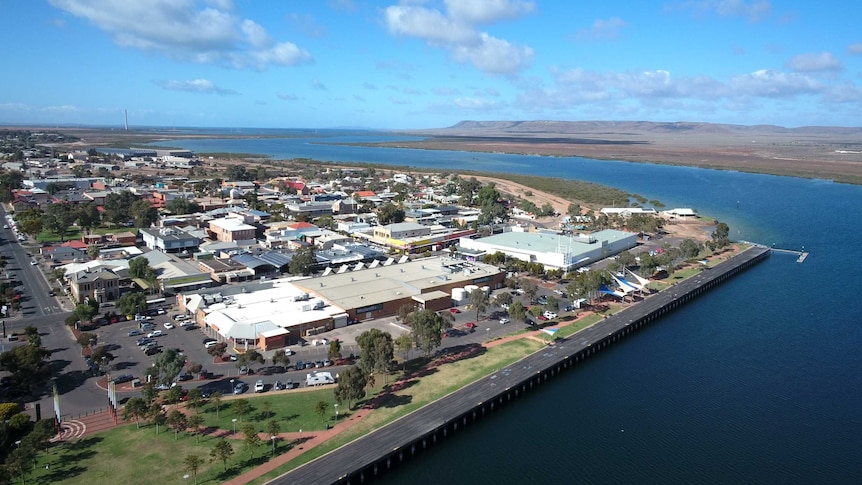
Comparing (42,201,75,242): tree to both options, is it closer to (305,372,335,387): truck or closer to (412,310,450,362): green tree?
(305,372,335,387): truck

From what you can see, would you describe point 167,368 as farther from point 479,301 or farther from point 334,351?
point 479,301

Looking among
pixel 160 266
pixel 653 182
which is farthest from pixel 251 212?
pixel 653 182

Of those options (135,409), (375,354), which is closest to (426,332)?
(375,354)

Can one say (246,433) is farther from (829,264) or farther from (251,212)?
(829,264)

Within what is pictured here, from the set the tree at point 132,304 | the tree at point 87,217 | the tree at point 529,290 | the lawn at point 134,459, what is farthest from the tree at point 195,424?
the tree at point 87,217

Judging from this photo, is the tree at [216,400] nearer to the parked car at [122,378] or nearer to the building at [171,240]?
the parked car at [122,378]

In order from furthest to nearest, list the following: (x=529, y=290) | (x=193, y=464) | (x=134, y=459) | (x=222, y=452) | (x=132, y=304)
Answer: (x=529, y=290), (x=132, y=304), (x=134, y=459), (x=222, y=452), (x=193, y=464)

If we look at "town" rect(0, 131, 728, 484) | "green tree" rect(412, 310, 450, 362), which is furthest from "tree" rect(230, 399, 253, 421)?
"green tree" rect(412, 310, 450, 362)
